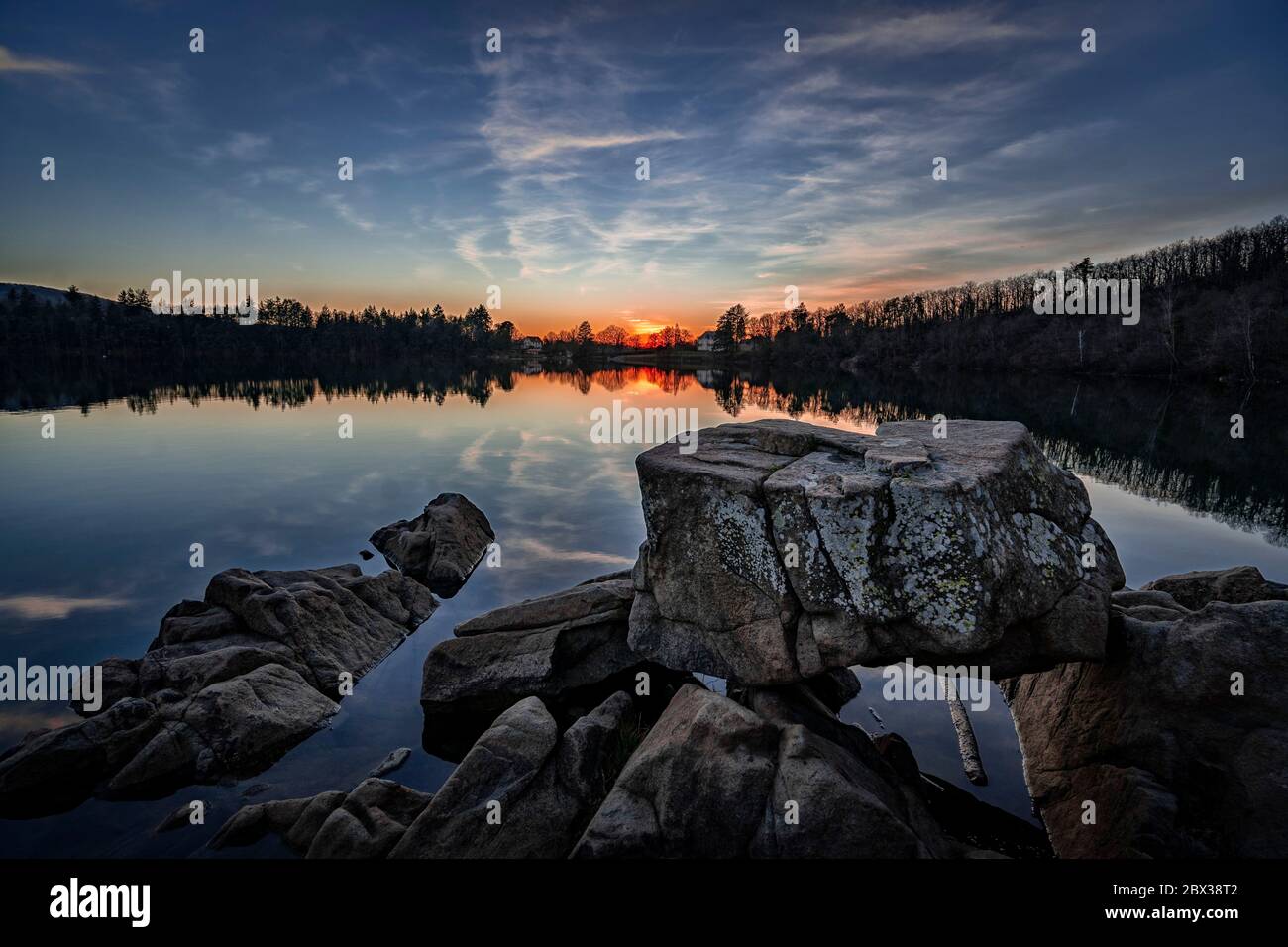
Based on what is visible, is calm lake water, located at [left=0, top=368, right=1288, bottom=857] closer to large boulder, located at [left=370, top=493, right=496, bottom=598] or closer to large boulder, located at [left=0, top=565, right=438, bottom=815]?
large boulder, located at [left=0, top=565, right=438, bottom=815]

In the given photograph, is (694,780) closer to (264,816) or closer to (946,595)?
(946,595)

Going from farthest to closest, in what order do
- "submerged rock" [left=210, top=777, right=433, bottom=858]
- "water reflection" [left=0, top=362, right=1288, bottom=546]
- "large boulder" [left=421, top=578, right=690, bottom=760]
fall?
"water reflection" [left=0, top=362, right=1288, bottom=546] → "large boulder" [left=421, top=578, right=690, bottom=760] → "submerged rock" [left=210, top=777, right=433, bottom=858]

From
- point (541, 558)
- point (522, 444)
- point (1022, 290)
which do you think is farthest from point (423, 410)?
point (1022, 290)

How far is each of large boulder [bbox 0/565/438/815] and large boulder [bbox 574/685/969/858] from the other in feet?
24.1

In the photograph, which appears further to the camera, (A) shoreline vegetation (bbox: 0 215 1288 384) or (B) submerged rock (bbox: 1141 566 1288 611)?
(A) shoreline vegetation (bbox: 0 215 1288 384)

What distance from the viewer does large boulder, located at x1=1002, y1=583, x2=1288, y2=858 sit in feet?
22.5

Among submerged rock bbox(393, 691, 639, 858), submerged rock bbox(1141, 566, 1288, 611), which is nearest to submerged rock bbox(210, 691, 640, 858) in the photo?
submerged rock bbox(393, 691, 639, 858)

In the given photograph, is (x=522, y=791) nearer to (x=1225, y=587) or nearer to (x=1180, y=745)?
(x=1180, y=745)

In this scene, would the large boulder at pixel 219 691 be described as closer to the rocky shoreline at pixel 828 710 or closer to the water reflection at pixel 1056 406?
the rocky shoreline at pixel 828 710

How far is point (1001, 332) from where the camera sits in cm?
12900

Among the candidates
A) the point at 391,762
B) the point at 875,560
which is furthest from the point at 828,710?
the point at 391,762

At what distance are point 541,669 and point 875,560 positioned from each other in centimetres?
679

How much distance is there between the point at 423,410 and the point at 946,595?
Answer: 66.5 m
